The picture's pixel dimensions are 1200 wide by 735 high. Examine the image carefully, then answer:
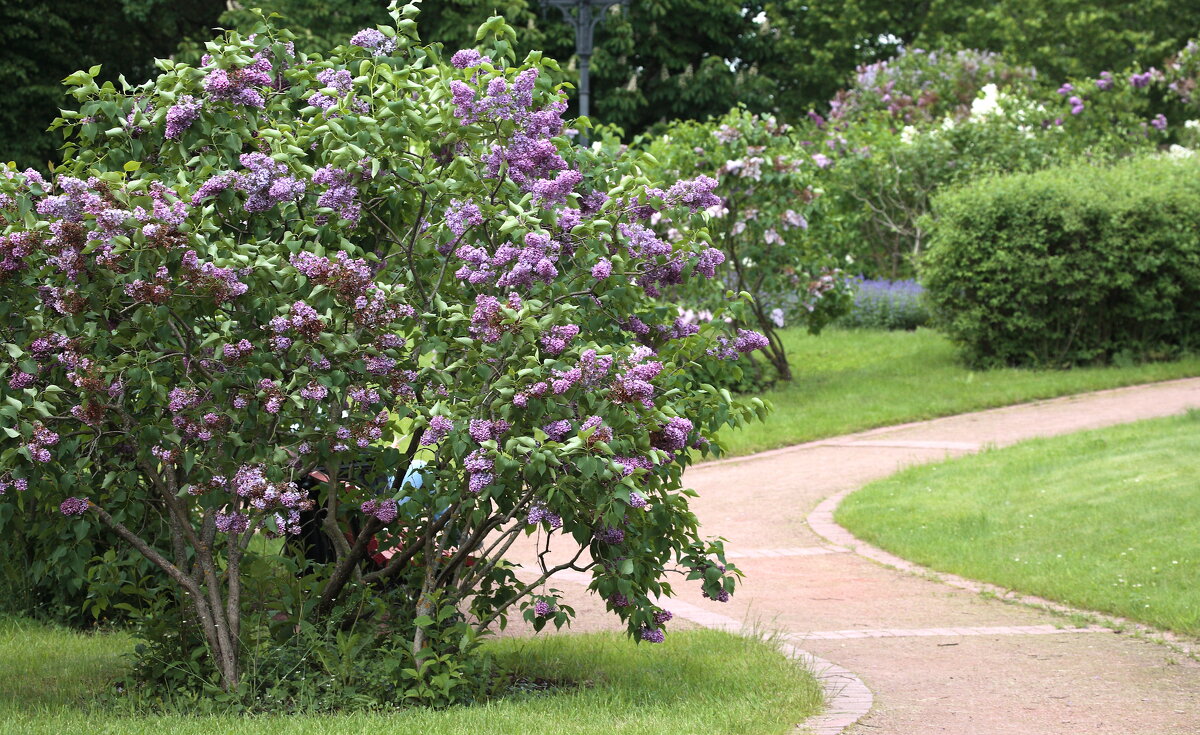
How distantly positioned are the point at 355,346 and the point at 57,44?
2493 cm

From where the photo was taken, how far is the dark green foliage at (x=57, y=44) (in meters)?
25.8

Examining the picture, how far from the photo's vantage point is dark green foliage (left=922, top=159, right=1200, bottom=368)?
15656 mm

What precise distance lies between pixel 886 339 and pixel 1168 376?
4.56 metres

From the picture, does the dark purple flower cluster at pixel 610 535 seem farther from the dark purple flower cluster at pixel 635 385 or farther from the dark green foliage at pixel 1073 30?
the dark green foliage at pixel 1073 30

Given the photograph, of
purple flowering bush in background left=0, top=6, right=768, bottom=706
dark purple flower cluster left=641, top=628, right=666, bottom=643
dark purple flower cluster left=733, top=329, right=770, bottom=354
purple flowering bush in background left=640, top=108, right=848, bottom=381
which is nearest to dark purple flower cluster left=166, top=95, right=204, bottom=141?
purple flowering bush in background left=0, top=6, right=768, bottom=706

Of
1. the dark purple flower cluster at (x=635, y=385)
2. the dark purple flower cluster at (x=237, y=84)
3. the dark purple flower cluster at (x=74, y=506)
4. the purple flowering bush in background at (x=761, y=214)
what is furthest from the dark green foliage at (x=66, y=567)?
the purple flowering bush in background at (x=761, y=214)

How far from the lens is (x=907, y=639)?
6.93 meters

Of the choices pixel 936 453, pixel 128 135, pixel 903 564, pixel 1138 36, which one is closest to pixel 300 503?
pixel 128 135

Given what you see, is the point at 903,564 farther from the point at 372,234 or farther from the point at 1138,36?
the point at 1138,36

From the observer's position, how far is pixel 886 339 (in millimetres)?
19484

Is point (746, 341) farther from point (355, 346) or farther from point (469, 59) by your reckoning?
point (355, 346)

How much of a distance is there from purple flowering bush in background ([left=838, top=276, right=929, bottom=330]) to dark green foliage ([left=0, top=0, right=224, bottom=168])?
48.3 feet

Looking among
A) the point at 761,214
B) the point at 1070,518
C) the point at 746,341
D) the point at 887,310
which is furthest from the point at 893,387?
the point at 746,341

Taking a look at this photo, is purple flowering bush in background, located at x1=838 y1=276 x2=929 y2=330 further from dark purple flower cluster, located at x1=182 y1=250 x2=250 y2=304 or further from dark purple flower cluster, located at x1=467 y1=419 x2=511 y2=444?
dark purple flower cluster, located at x1=182 y1=250 x2=250 y2=304
